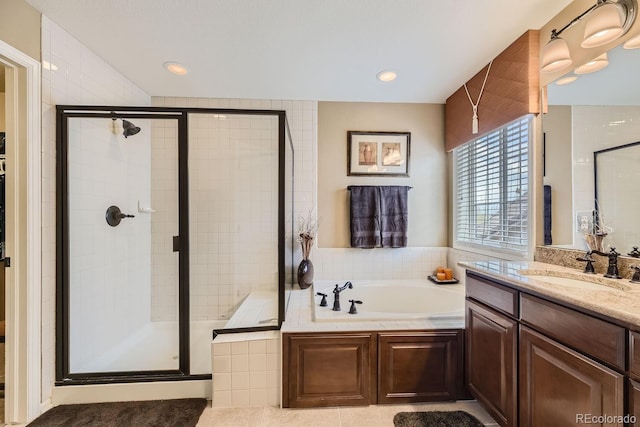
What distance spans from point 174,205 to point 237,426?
1532 mm

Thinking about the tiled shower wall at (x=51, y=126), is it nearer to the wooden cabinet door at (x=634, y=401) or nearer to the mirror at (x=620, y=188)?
the wooden cabinet door at (x=634, y=401)

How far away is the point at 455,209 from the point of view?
276 cm

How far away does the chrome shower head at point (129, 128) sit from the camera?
2.05 meters

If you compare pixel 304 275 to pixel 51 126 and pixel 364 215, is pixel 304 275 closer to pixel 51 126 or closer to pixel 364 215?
pixel 364 215

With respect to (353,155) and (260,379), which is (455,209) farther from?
(260,379)

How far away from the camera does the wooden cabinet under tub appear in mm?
1684

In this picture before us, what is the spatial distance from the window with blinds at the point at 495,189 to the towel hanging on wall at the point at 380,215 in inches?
22.4

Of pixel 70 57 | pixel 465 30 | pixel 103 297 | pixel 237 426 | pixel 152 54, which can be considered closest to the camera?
pixel 237 426

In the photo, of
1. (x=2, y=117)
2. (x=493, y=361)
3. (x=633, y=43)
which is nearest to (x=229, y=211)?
(x=2, y=117)

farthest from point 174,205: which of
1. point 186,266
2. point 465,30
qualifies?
point 465,30

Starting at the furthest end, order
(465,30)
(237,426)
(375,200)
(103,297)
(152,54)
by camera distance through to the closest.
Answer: (375,200)
(103,297)
(152,54)
(465,30)
(237,426)

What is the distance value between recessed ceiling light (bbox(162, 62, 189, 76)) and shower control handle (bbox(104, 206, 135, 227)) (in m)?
1.22

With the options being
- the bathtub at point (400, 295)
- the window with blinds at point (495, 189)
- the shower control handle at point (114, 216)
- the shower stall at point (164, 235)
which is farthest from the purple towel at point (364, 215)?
the shower control handle at point (114, 216)

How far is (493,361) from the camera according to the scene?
1.40 meters
